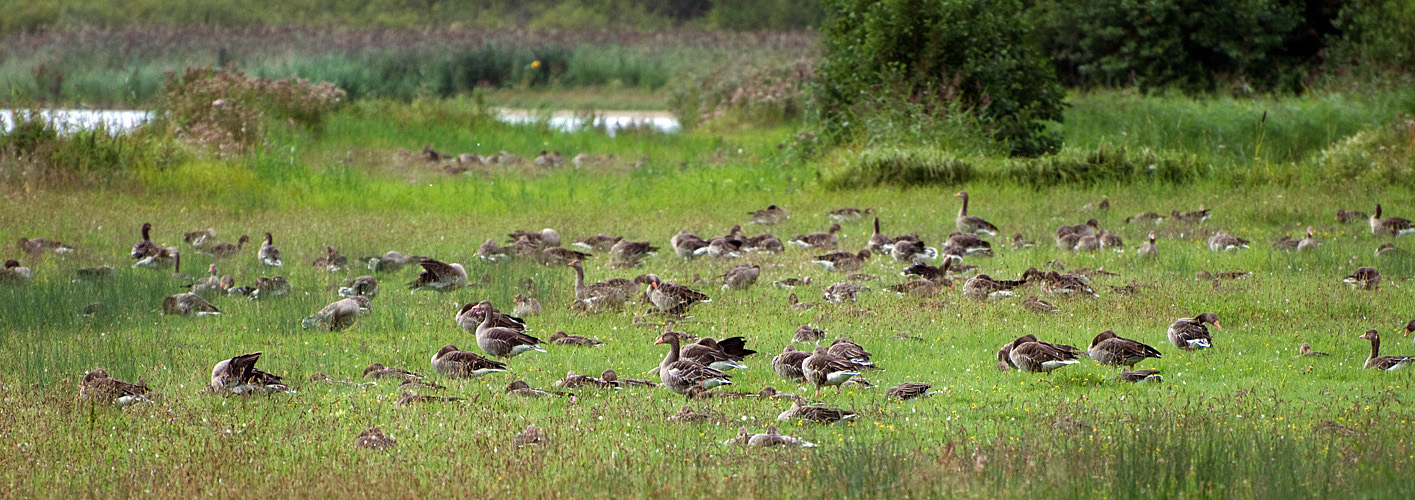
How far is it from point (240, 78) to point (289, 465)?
2491 centimetres

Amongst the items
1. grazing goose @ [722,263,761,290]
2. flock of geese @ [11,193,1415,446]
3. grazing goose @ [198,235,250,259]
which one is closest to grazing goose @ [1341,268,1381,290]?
flock of geese @ [11,193,1415,446]

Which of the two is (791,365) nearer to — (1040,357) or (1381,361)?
(1040,357)

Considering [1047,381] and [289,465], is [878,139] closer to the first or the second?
[1047,381]

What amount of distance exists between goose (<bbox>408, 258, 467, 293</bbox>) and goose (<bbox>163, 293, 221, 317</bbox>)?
2.47 meters

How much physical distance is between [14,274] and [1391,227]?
17618 mm

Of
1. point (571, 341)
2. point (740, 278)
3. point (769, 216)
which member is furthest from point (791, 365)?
point (769, 216)

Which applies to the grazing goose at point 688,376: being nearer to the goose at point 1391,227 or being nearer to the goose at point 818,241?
the goose at point 818,241

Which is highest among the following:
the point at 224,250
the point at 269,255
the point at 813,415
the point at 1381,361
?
the point at 813,415

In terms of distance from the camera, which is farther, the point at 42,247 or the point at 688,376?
the point at 42,247

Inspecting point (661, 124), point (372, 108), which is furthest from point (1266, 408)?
point (661, 124)

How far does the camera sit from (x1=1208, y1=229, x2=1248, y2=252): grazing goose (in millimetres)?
16372

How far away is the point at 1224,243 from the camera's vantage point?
1644cm

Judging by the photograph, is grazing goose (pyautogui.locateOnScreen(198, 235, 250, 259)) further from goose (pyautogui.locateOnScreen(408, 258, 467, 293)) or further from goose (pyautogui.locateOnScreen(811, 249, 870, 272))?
goose (pyautogui.locateOnScreen(811, 249, 870, 272))

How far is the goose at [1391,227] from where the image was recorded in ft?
55.5
